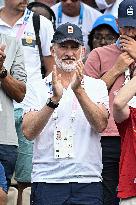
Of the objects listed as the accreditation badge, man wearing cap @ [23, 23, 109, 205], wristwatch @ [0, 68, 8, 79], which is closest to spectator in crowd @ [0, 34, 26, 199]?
wristwatch @ [0, 68, 8, 79]

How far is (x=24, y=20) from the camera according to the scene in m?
8.67

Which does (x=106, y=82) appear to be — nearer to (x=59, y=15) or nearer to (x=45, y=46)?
(x=45, y=46)

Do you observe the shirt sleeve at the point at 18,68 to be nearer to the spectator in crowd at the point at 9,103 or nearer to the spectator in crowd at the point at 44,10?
the spectator in crowd at the point at 9,103

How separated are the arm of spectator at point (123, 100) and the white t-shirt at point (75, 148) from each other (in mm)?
280

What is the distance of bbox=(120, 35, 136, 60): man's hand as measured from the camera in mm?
6906

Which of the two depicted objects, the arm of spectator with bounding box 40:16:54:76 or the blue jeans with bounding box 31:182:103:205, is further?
the arm of spectator with bounding box 40:16:54:76

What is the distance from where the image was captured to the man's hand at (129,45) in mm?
6906

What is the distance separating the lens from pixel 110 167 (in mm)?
7082

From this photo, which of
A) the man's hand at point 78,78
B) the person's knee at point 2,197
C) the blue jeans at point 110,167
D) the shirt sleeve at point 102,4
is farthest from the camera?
the shirt sleeve at point 102,4

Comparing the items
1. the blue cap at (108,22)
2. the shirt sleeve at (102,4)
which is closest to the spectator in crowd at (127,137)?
the blue cap at (108,22)

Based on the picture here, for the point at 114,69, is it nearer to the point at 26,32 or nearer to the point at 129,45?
the point at 129,45

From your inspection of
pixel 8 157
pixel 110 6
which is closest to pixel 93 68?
pixel 8 157

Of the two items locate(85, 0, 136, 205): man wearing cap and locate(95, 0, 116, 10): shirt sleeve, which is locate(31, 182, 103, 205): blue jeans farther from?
locate(95, 0, 116, 10): shirt sleeve

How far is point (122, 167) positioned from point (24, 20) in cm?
280
